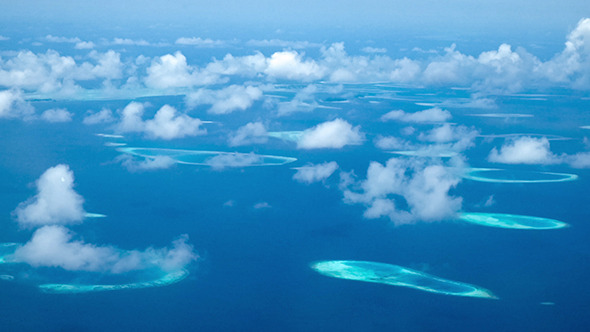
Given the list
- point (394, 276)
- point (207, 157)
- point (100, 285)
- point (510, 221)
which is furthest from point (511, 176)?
point (100, 285)

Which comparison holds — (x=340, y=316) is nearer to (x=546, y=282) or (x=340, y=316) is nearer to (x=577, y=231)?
(x=546, y=282)

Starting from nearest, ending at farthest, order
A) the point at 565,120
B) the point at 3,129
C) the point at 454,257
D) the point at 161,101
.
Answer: the point at 454,257 < the point at 3,129 < the point at 565,120 < the point at 161,101

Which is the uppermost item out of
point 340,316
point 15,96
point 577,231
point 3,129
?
point 15,96

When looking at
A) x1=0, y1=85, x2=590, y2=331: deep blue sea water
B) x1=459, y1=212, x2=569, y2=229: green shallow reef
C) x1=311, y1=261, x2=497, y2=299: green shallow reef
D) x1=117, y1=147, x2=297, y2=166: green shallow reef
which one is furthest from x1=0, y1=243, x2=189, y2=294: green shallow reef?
x1=117, y1=147, x2=297, y2=166: green shallow reef

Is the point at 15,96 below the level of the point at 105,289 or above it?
above

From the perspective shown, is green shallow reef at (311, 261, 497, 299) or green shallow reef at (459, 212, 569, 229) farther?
green shallow reef at (459, 212, 569, 229)

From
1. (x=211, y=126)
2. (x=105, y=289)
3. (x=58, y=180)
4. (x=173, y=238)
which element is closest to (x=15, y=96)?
(x=211, y=126)

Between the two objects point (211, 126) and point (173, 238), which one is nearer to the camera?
point (173, 238)

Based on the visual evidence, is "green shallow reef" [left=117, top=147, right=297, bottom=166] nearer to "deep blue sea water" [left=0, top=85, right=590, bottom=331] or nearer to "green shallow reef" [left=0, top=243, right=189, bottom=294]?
"deep blue sea water" [left=0, top=85, right=590, bottom=331]

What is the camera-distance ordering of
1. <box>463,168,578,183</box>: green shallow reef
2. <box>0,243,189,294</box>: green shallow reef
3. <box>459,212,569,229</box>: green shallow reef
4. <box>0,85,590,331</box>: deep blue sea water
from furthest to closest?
<box>463,168,578,183</box>: green shallow reef, <box>459,212,569,229</box>: green shallow reef, <box>0,243,189,294</box>: green shallow reef, <box>0,85,590,331</box>: deep blue sea water
